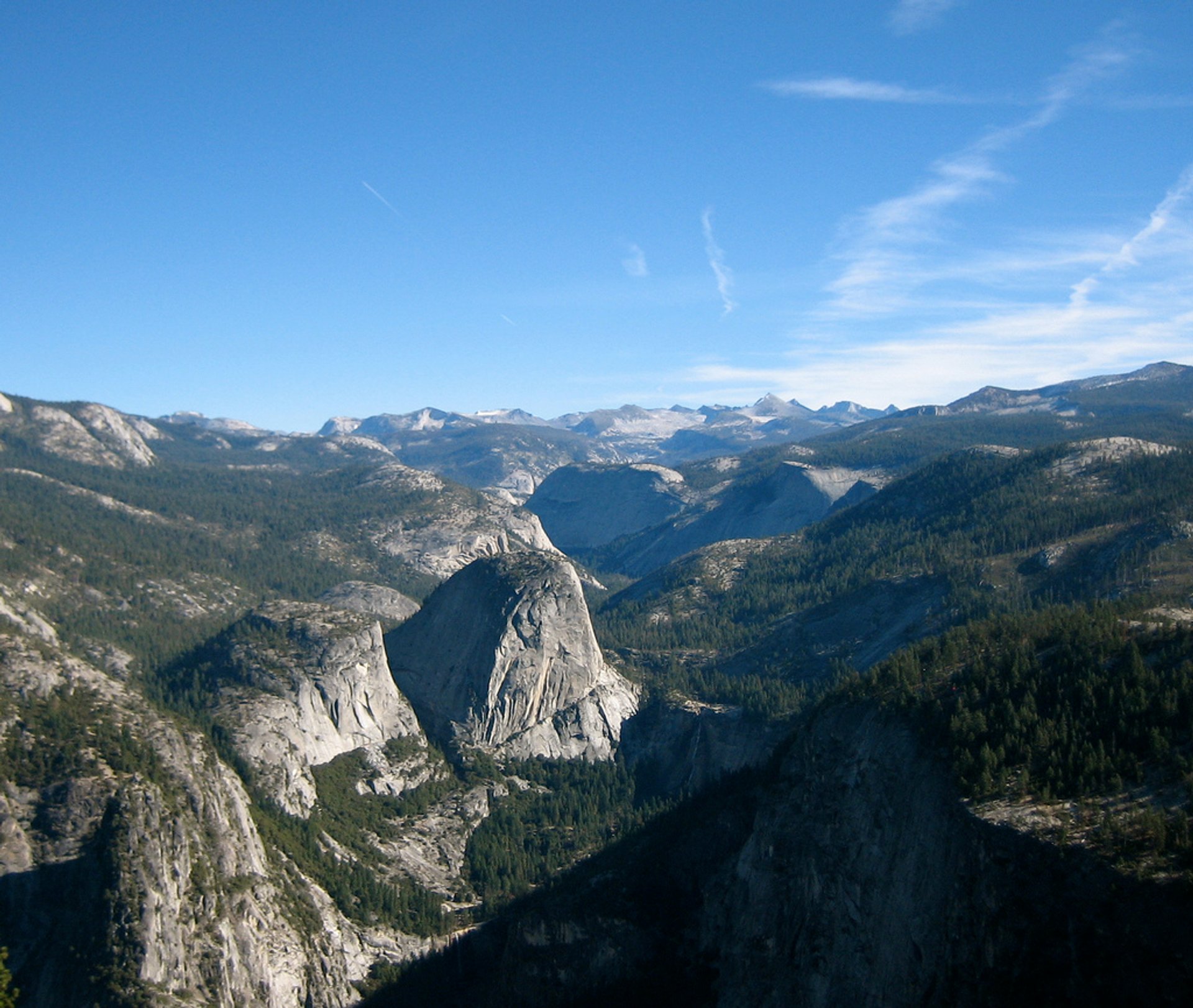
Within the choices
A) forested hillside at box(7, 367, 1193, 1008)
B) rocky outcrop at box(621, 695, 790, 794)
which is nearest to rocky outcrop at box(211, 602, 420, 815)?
forested hillside at box(7, 367, 1193, 1008)

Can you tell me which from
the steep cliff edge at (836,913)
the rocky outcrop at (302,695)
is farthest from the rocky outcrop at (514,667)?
the steep cliff edge at (836,913)

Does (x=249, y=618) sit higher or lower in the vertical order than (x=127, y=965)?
higher

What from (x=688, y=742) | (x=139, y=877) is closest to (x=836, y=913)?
(x=139, y=877)

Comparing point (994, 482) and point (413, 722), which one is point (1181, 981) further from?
point (994, 482)

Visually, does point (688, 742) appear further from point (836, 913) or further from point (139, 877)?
point (139, 877)

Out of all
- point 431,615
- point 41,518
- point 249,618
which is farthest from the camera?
point 41,518

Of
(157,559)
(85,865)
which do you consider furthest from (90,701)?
(157,559)

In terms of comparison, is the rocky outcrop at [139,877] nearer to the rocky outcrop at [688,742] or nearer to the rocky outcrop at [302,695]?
the rocky outcrop at [302,695]
